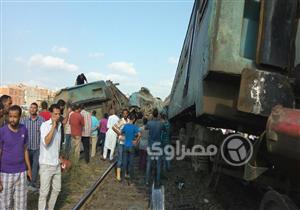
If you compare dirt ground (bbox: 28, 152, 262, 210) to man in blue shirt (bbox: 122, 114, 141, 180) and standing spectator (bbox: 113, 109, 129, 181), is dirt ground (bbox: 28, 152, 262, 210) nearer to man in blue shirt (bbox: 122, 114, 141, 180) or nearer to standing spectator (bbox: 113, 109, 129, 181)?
standing spectator (bbox: 113, 109, 129, 181)

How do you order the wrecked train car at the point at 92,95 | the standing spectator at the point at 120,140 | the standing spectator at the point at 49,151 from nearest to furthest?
the standing spectator at the point at 49,151, the standing spectator at the point at 120,140, the wrecked train car at the point at 92,95

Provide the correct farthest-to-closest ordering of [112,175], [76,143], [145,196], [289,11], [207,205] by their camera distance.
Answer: [76,143]
[112,175]
[145,196]
[207,205]
[289,11]

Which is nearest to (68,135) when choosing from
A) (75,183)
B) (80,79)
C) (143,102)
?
(75,183)

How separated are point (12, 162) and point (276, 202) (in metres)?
3.38

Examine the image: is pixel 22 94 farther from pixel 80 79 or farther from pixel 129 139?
pixel 129 139

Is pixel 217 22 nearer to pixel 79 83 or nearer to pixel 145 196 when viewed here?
pixel 145 196

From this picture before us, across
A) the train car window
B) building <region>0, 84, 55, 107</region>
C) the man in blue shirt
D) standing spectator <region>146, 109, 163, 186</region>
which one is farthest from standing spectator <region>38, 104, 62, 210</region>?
building <region>0, 84, 55, 107</region>

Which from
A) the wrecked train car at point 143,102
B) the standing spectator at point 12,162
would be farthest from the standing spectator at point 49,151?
the wrecked train car at point 143,102

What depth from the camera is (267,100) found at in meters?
3.15

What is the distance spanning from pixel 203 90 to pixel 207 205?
4.11m

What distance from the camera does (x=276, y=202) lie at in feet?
10.7

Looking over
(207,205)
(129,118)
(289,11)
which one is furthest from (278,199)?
(129,118)

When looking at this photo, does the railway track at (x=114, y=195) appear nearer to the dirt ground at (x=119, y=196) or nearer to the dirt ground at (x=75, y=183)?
the dirt ground at (x=119, y=196)

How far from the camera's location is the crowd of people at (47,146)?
5383mm
